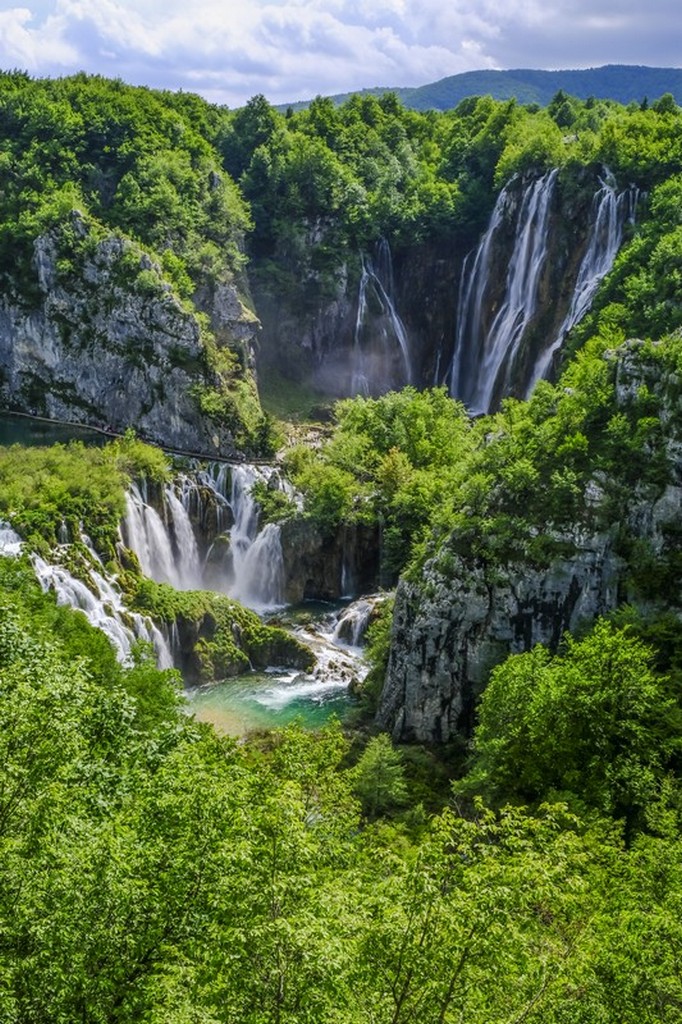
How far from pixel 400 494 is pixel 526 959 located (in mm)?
32773

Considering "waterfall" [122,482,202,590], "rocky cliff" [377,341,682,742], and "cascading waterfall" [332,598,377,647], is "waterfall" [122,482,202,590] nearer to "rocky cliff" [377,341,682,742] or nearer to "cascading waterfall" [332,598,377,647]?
"cascading waterfall" [332,598,377,647]

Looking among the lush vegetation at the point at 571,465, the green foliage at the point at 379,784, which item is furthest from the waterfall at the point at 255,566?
the green foliage at the point at 379,784

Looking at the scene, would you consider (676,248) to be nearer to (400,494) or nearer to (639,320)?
(639,320)

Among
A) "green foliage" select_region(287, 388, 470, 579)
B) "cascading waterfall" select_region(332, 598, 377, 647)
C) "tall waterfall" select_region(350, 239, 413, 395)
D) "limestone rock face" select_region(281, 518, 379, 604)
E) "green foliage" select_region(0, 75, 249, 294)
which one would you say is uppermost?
"green foliage" select_region(0, 75, 249, 294)

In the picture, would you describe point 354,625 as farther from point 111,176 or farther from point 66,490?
point 111,176

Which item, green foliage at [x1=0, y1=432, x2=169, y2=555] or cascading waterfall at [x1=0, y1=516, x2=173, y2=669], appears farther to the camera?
green foliage at [x1=0, y1=432, x2=169, y2=555]

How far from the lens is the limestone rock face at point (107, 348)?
178ft

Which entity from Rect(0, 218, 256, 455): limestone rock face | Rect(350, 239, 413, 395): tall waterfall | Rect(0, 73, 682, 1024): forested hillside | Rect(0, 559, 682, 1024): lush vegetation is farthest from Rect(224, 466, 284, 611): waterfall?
Rect(0, 559, 682, 1024): lush vegetation

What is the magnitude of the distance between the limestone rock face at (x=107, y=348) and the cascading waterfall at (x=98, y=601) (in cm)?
1882

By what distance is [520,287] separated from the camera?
191 ft

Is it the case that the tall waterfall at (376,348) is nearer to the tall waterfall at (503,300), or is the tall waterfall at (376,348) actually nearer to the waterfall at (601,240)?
the tall waterfall at (503,300)

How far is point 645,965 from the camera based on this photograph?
11.5 m

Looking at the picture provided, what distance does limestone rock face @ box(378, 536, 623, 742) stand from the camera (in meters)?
28.4

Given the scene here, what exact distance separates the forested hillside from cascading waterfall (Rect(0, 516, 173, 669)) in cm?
15
